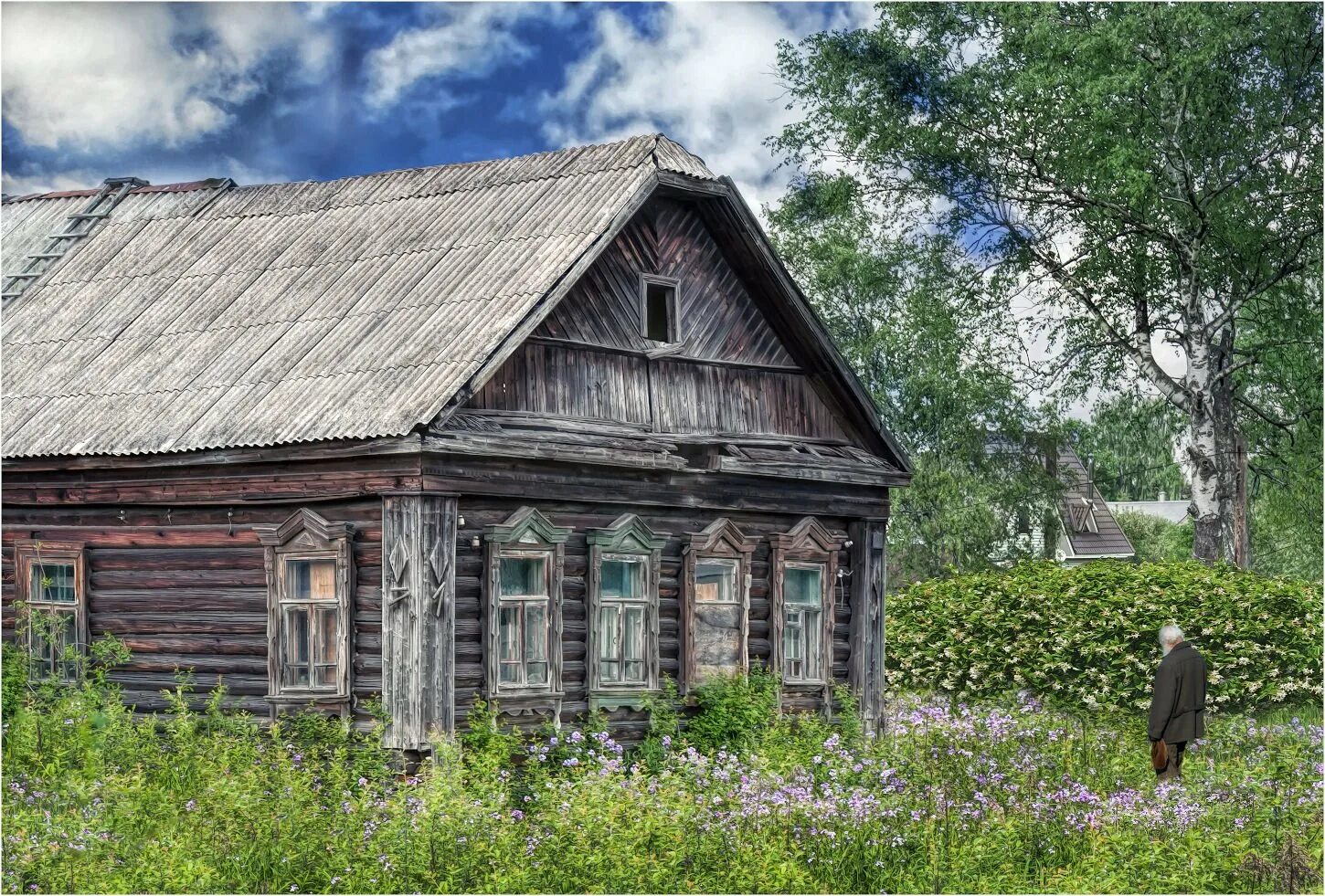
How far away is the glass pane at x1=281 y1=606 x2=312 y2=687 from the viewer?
52.6 ft

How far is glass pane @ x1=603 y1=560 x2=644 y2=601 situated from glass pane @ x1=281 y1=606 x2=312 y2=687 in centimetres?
281

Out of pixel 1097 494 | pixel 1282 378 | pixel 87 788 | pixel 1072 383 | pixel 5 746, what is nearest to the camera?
pixel 87 788

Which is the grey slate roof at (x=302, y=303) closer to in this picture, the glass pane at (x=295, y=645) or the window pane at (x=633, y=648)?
the glass pane at (x=295, y=645)

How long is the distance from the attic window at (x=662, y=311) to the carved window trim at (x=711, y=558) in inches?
76.0

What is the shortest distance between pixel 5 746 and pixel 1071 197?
21.7m

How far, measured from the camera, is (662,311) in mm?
18234

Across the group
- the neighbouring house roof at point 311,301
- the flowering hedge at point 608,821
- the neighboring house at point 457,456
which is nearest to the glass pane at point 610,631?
the neighboring house at point 457,456

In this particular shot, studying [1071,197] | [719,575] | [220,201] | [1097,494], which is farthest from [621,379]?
[1097,494]

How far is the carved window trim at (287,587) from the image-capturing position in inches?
611

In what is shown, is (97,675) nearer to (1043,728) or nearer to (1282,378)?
(1043,728)

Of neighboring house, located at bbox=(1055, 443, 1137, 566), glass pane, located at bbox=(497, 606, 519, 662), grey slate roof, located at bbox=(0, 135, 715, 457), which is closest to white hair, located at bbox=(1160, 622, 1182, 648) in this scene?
glass pane, located at bbox=(497, 606, 519, 662)

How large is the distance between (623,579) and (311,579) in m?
3.00

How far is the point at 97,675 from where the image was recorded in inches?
670

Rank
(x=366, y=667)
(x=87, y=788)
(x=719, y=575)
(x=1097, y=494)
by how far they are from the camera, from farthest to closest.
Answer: (x=1097, y=494) < (x=719, y=575) < (x=366, y=667) < (x=87, y=788)
